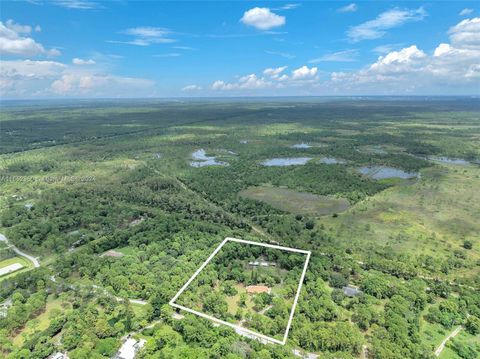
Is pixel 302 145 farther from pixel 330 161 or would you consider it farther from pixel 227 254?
pixel 227 254

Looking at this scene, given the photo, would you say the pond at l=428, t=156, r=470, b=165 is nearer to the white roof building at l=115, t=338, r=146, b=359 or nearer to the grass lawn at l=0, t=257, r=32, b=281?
the white roof building at l=115, t=338, r=146, b=359

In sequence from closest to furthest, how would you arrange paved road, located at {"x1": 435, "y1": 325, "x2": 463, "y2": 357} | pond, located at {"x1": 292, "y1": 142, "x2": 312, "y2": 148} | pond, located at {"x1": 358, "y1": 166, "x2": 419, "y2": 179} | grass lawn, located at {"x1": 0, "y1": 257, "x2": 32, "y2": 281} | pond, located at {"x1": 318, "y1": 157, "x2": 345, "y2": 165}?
paved road, located at {"x1": 435, "y1": 325, "x2": 463, "y2": 357} → grass lawn, located at {"x1": 0, "y1": 257, "x2": 32, "y2": 281} → pond, located at {"x1": 358, "y1": 166, "x2": 419, "y2": 179} → pond, located at {"x1": 318, "y1": 157, "x2": 345, "y2": 165} → pond, located at {"x1": 292, "y1": 142, "x2": 312, "y2": 148}

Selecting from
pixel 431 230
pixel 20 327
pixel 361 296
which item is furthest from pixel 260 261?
pixel 431 230

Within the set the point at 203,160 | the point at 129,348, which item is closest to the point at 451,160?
the point at 203,160

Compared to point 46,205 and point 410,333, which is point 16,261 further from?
point 410,333

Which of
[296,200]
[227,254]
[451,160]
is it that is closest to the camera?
[227,254]

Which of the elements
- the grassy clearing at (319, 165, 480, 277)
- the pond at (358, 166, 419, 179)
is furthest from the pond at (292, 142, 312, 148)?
the grassy clearing at (319, 165, 480, 277)
